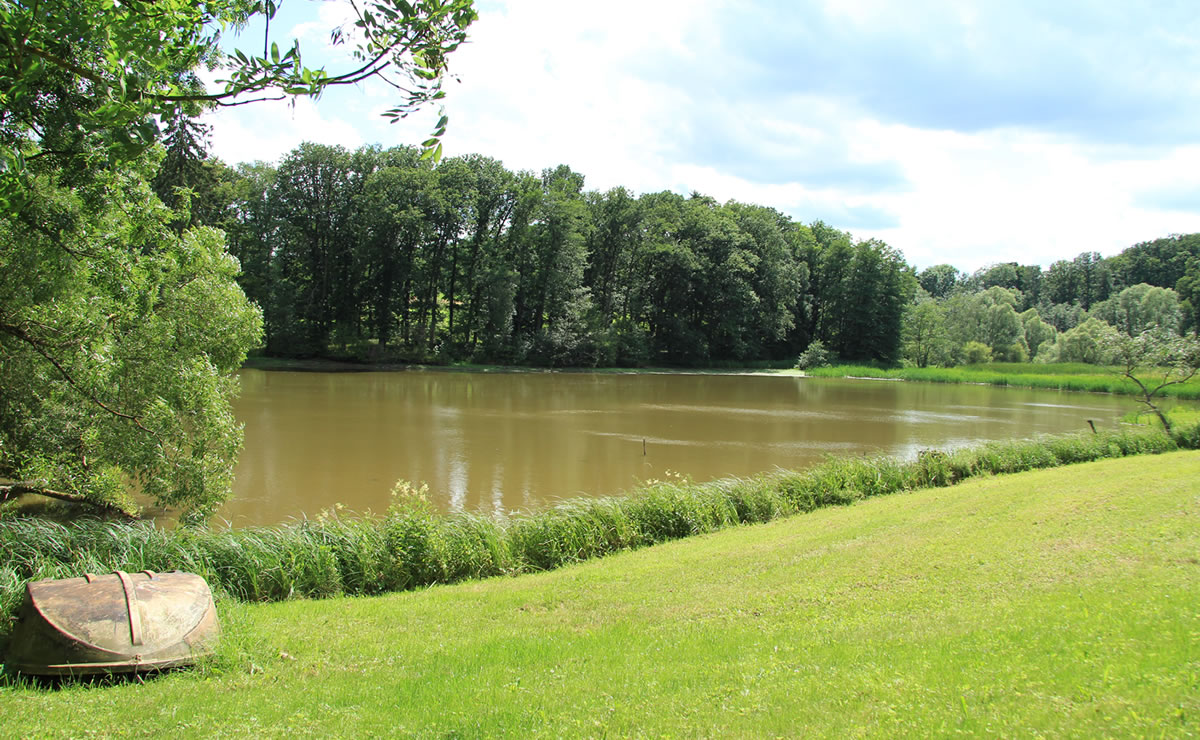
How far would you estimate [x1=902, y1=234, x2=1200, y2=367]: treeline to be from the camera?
239 feet

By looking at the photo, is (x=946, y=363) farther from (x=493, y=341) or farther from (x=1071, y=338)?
(x=493, y=341)

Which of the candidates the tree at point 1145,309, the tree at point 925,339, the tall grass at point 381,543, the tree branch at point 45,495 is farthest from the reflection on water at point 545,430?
the tree at point 1145,309

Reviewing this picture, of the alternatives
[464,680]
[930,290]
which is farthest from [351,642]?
[930,290]

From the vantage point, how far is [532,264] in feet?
193

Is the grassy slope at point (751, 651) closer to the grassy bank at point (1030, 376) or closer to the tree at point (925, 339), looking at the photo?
the grassy bank at point (1030, 376)

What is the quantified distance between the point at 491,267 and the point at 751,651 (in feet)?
171

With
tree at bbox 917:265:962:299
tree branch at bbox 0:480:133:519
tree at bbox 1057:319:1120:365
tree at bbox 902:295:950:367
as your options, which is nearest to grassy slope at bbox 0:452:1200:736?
tree branch at bbox 0:480:133:519

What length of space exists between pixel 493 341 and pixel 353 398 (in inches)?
952

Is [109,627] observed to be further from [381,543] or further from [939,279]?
[939,279]

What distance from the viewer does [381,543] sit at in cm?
893

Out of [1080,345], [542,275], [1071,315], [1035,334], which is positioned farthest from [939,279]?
[542,275]

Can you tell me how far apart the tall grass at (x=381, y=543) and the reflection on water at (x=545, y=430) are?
3.45 metres

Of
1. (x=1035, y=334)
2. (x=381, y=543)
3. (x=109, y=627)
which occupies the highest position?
(x=1035, y=334)

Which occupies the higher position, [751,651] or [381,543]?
[751,651]
